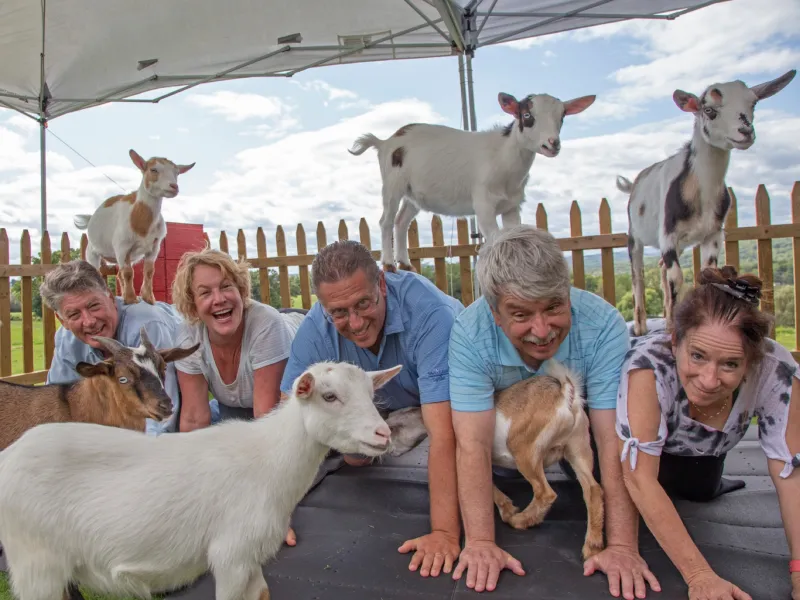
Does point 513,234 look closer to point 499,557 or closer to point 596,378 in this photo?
point 596,378

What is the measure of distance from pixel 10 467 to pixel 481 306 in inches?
74.8

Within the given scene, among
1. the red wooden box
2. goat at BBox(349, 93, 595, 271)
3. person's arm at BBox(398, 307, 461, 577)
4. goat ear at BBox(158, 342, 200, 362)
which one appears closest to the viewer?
person's arm at BBox(398, 307, 461, 577)

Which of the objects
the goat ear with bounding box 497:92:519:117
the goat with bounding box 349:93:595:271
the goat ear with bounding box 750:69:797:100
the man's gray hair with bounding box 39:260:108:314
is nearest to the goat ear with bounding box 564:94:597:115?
the goat with bounding box 349:93:595:271

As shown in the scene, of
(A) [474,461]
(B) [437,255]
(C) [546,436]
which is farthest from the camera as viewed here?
(B) [437,255]

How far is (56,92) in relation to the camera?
732cm

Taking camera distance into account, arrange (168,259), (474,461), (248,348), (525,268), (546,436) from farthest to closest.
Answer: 1. (168,259)
2. (248,348)
3. (546,436)
4. (474,461)
5. (525,268)

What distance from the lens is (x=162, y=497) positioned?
1.93 meters

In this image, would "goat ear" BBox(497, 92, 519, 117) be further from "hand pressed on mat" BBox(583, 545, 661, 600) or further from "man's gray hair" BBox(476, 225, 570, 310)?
"hand pressed on mat" BBox(583, 545, 661, 600)

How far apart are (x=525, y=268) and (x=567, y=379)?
0.64 m

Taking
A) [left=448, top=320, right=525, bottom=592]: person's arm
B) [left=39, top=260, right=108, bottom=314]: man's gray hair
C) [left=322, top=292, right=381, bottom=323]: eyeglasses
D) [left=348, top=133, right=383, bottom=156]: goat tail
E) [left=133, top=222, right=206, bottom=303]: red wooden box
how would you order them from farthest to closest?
[left=133, top=222, right=206, bottom=303]: red wooden box < [left=348, top=133, right=383, bottom=156]: goat tail < [left=39, top=260, right=108, bottom=314]: man's gray hair < [left=322, top=292, right=381, bottom=323]: eyeglasses < [left=448, top=320, right=525, bottom=592]: person's arm

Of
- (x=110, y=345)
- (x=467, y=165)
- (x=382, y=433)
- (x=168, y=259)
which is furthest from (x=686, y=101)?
(x=168, y=259)

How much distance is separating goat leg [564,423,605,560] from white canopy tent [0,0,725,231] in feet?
12.9

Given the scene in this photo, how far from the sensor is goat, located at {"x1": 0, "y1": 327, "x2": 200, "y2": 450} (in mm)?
2939

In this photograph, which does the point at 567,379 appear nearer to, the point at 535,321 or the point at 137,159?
the point at 535,321
